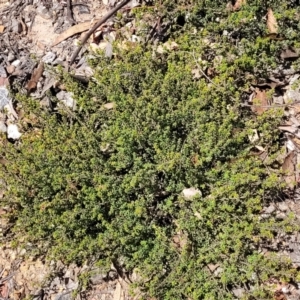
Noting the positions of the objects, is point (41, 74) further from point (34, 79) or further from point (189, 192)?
point (189, 192)

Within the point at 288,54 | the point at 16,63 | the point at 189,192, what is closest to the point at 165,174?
the point at 189,192


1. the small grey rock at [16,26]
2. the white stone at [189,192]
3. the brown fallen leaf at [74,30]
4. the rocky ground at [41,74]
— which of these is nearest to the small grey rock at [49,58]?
the rocky ground at [41,74]

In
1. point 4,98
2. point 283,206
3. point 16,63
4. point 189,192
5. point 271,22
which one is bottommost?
point 283,206

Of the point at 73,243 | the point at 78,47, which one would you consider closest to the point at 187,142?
the point at 73,243

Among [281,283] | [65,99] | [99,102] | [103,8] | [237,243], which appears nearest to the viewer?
[237,243]

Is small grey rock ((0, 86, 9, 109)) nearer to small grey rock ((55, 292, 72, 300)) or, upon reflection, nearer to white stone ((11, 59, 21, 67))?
white stone ((11, 59, 21, 67))

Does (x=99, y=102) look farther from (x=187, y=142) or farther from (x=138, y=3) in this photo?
(x=138, y=3)

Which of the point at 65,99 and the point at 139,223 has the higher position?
the point at 65,99
